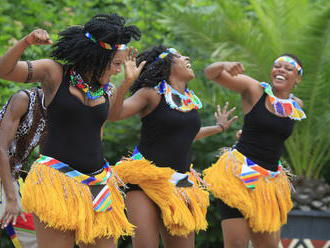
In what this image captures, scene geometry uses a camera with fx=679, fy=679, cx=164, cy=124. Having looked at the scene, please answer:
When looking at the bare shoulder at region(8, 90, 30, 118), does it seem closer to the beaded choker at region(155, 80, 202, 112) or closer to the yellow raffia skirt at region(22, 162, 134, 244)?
the yellow raffia skirt at region(22, 162, 134, 244)

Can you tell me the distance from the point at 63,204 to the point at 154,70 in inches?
60.1

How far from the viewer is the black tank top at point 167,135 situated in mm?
4816

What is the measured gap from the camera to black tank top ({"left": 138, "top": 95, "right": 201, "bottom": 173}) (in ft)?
15.8

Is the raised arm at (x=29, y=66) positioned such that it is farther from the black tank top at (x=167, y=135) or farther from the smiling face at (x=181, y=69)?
the smiling face at (x=181, y=69)

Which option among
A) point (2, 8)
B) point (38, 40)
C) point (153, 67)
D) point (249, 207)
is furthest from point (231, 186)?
point (2, 8)

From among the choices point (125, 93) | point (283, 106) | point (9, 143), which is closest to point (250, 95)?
point (283, 106)

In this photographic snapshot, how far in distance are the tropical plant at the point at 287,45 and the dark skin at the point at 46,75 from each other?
3299 millimetres

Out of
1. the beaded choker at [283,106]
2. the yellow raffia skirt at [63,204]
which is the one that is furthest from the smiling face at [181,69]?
the yellow raffia skirt at [63,204]

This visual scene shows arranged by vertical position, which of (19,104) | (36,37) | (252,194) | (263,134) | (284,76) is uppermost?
(36,37)

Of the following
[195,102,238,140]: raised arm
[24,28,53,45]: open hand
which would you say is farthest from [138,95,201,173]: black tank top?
[24,28,53,45]: open hand

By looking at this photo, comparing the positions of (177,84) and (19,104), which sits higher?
(19,104)

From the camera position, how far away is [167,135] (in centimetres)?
483

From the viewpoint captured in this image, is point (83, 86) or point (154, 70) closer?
point (83, 86)

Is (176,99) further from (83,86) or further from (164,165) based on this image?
(83,86)
